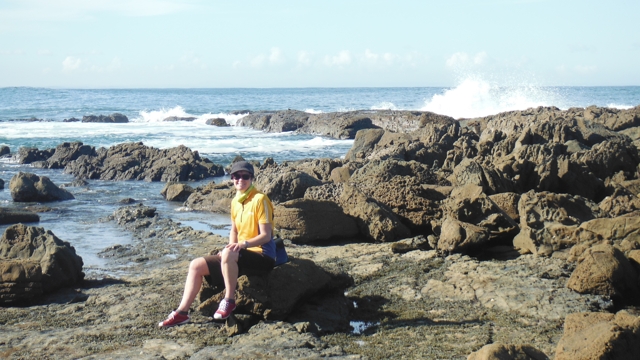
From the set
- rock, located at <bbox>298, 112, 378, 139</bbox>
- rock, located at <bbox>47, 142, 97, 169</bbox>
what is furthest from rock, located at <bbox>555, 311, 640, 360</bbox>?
rock, located at <bbox>298, 112, 378, 139</bbox>

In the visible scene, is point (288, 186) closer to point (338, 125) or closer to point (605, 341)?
point (605, 341)

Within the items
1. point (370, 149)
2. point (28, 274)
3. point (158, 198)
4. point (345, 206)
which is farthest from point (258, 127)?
point (28, 274)

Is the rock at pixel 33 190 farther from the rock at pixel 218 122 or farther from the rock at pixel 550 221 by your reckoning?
the rock at pixel 218 122

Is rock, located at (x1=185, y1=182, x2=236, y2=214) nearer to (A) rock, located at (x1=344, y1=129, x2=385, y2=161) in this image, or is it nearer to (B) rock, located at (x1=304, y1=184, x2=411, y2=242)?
(B) rock, located at (x1=304, y1=184, x2=411, y2=242)

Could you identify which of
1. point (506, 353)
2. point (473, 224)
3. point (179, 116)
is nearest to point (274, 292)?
point (506, 353)

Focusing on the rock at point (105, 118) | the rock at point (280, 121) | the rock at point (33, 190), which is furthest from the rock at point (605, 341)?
the rock at point (105, 118)

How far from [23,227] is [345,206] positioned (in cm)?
434

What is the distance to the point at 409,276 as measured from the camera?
24.2 feet

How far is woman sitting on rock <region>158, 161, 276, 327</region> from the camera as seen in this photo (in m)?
5.88

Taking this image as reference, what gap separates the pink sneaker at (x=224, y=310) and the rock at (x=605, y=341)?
8.81 ft

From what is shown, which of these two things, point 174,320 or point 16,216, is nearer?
point 174,320

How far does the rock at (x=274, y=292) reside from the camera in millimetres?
5957

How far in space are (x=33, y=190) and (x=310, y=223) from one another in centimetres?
897

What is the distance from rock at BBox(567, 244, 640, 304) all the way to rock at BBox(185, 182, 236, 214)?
26.5 feet
